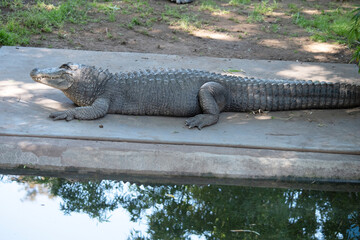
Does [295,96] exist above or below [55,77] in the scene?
below

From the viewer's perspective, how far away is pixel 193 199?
16.1 feet

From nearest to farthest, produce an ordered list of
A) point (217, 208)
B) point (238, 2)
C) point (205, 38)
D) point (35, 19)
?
point (217, 208) < point (35, 19) < point (205, 38) < point (238, 2)

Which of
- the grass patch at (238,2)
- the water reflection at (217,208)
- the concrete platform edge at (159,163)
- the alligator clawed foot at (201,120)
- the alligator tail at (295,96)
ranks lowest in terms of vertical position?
the water reflection at (217,208)

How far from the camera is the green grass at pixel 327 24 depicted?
963 cm

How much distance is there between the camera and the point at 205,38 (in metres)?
9.38

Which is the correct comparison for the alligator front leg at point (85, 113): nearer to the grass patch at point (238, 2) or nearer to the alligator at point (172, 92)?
the alligator at point (172, 92)

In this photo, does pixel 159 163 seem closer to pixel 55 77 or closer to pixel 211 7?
pixel 55 77

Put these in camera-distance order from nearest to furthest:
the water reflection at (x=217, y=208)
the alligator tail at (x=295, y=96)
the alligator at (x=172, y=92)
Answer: the water reflection at (x=217, y=208), the alligator at (x=172, y=92), the alligator tail at (x=295, y=96)

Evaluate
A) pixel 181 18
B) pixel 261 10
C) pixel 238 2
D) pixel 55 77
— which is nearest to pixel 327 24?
pixel 261 10

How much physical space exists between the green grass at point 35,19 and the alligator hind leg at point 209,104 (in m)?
3.93

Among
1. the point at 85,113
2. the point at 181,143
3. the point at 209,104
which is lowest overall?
the point at 181,143

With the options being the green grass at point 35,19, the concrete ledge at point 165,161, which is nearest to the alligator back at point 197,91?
the concrete ledge at point 165,161

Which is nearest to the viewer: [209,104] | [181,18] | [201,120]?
[201,120]

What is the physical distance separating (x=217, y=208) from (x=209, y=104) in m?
1.51
